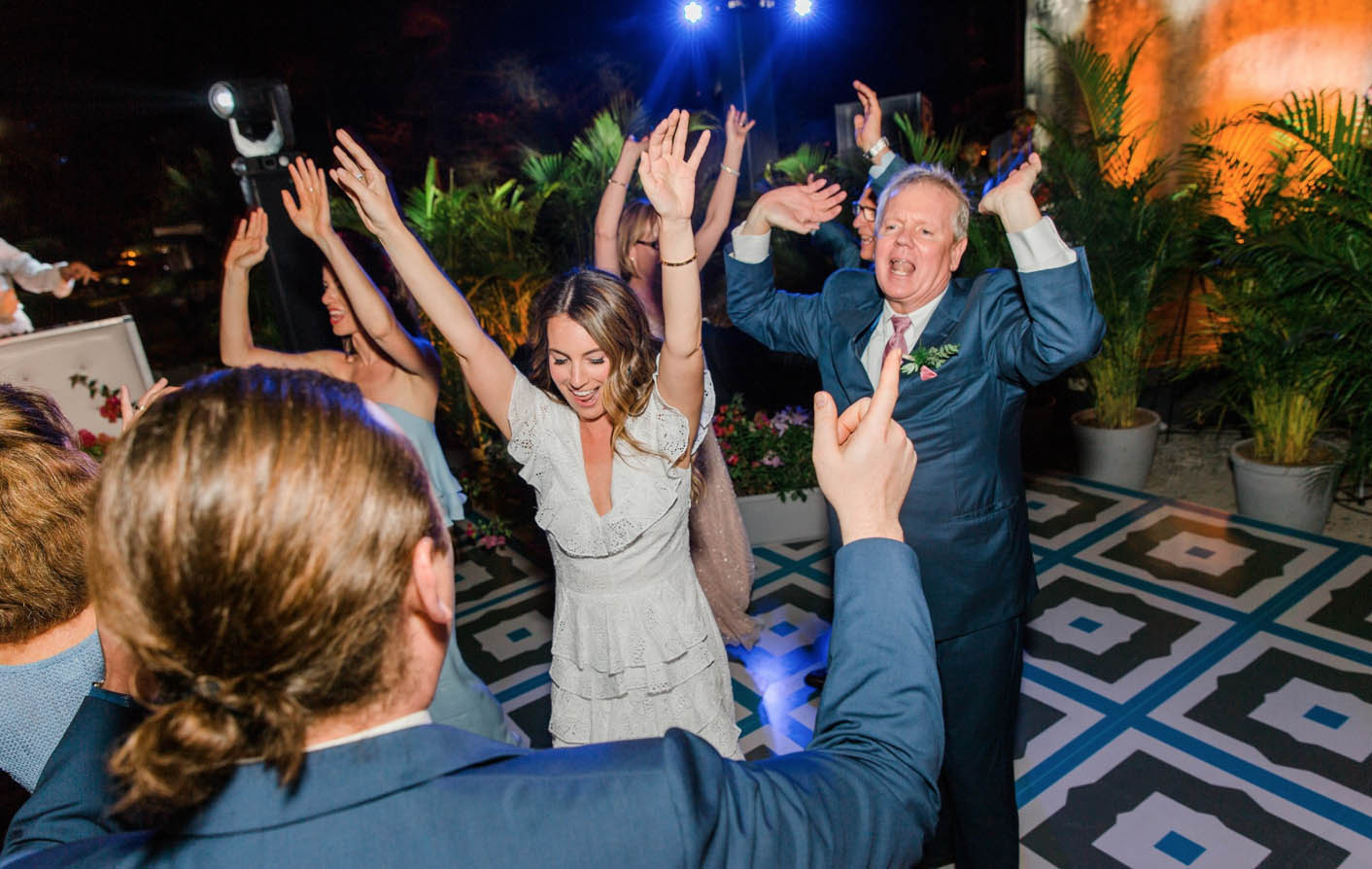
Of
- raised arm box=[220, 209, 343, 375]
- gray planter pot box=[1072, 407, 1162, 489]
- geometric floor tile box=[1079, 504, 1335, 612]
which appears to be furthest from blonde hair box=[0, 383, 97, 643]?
gray planter pot box=[1072, 407, 1162, 489]

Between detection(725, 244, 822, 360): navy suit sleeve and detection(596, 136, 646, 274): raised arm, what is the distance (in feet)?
3.43

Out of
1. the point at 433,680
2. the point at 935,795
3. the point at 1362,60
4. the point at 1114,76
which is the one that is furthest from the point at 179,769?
the point at 1362,60

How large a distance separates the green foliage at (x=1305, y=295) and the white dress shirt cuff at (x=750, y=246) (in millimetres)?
2953

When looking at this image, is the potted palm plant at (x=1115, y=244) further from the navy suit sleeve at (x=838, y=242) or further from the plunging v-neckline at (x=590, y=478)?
the plunging v-neckline at (x=590, y=478)

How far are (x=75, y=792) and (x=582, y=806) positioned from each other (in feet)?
2.08

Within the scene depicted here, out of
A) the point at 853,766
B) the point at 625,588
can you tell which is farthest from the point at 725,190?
the point at 853,766

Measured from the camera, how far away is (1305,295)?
161 inches

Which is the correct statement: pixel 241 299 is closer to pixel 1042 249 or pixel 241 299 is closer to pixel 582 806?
pixel 1042 249

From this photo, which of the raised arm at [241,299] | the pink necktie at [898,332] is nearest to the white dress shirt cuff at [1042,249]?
the pink necktie at [898,332]

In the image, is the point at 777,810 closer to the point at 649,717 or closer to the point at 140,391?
the point at 649,717

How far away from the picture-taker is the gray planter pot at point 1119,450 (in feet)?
16.4

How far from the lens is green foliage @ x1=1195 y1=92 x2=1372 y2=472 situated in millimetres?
3879

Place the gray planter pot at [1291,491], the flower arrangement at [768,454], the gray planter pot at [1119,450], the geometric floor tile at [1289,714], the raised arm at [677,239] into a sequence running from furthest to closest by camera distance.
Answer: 1. the gray planter pot at [1119,450]
2. the flower arrangement at [768,454]
3. the gray planter pot at [1291,491]
4. the geometric floor tile at [1289,714]
5. the raised arm at [677,239]

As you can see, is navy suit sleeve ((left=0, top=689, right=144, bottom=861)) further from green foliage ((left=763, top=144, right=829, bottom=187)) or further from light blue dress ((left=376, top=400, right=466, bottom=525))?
green foliage ((left=763, top=144, right=829, bottom=187))
